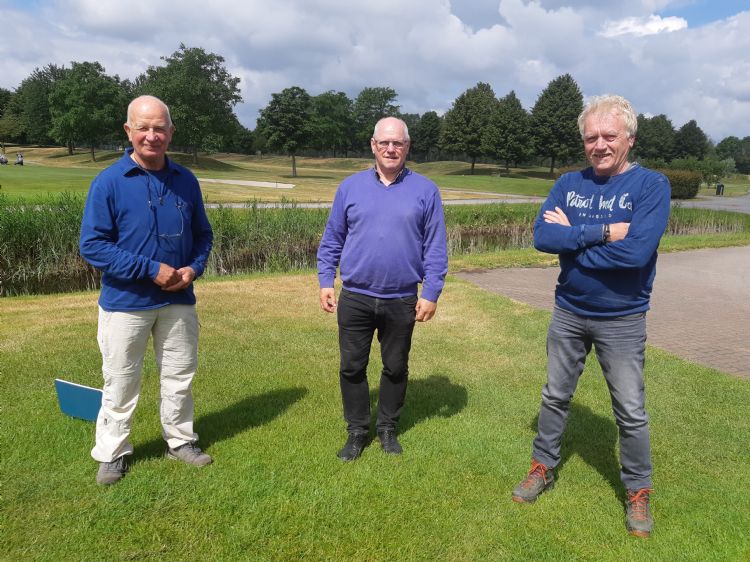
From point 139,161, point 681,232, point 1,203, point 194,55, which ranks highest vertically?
point 194,55

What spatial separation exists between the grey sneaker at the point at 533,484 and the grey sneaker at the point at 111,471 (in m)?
2.30

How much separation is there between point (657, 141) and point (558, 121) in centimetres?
2509

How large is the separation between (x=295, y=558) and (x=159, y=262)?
67.1 inches

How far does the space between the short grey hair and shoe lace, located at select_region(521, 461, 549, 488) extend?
1.91 metres

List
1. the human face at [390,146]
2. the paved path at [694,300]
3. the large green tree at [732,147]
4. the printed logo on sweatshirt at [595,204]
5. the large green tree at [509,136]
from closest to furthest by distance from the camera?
the printed logo on sweatshirt at [595,204] < the human face at [390,146] < the paved path at [694,300] < the large green tree at [509,136] < the large green tree at [732,147]

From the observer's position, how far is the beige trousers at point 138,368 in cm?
302

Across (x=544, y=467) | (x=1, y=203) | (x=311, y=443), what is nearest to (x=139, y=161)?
(x=311, y=443)

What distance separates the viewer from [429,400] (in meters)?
4.50

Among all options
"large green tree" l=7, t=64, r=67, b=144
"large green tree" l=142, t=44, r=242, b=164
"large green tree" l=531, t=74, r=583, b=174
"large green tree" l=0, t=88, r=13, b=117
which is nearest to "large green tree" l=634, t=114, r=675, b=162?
"large green tree" l=531, t=74, r=583, b=174

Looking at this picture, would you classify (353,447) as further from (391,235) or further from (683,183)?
(683,183)

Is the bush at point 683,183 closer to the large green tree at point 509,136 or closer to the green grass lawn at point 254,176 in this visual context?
the green grass lawn at point 254,176

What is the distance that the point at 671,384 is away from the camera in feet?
16.4

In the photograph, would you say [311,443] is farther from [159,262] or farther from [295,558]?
[159,262]

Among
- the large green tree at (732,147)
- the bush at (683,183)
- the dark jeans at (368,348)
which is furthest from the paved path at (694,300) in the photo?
the large green tree at (732,147)
